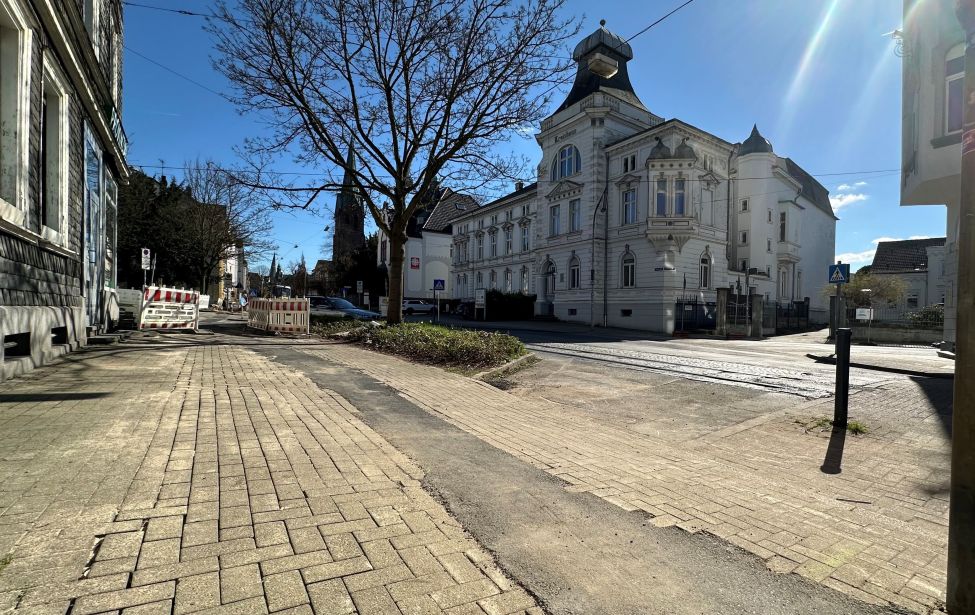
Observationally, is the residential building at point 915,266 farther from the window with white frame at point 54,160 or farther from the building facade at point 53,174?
the window with white frame at point 54,160

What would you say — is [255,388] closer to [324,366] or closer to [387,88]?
[324,366]

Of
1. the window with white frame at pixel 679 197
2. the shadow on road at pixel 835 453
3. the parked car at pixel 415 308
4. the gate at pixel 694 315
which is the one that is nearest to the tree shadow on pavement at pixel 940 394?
the shadow on road at pixel 835 453

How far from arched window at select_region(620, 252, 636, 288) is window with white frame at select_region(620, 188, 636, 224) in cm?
212

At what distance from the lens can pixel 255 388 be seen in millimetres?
6699

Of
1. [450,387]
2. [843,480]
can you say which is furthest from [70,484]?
[843,480]

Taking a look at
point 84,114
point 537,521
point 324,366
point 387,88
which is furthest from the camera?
point 387,88

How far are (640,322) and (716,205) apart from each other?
888 cm

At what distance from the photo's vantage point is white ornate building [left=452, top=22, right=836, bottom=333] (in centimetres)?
2856

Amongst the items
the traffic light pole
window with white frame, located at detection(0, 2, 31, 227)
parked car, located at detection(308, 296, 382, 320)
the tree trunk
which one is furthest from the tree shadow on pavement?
parked car, located at detection(308, 296, 382, 320)

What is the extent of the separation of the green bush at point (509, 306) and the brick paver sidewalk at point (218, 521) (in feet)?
103

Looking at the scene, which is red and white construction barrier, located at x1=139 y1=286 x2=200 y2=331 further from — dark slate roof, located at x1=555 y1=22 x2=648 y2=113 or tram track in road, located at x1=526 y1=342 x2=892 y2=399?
dark slate roof, located at x1=555 y1=22 x2=648 y2=113

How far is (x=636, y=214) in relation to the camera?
99.0 feet

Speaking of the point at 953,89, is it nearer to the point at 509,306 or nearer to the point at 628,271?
the point at 628,271

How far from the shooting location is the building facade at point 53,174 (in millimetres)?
6590
